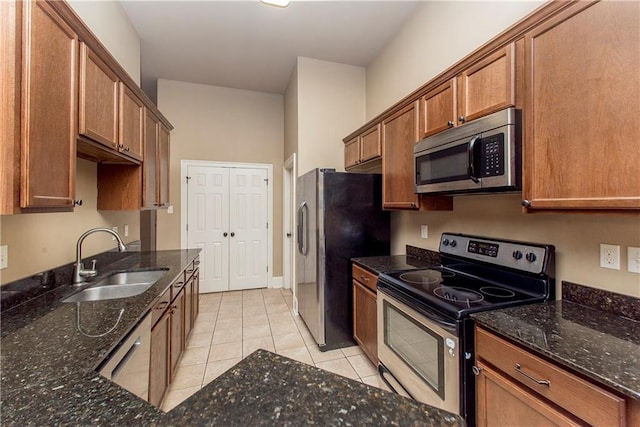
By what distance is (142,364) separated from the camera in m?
1.37

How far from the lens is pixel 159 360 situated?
5.54ft

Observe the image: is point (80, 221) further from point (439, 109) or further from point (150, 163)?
point (439, 109)

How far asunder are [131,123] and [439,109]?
2293mm

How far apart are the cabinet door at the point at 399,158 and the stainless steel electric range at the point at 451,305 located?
1.68ft

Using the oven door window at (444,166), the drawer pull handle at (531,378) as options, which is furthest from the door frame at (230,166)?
the drawer pull handle at (531,378)

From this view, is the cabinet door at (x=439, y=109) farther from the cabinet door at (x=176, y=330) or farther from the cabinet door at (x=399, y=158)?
the cabinet door at (x=176, y=330)

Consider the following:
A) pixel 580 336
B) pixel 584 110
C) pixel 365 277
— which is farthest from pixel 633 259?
pixel 365 277

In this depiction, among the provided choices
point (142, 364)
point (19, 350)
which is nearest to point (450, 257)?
point (142, 364)

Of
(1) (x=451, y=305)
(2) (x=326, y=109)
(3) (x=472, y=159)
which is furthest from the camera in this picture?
(2) (x=326, y=109)

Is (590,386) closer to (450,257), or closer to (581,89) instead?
(581,89)

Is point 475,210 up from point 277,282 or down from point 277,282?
up

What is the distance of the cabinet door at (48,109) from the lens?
1054 millimetres

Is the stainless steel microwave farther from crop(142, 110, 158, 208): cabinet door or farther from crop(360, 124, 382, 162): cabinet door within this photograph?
crop(142, 110, 158, 208): cabinet door

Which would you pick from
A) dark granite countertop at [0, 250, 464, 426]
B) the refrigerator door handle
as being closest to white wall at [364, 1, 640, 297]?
the refrigerator door handle
